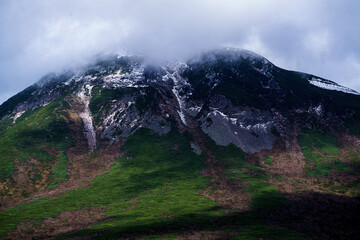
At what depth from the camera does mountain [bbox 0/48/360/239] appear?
60.6 metres

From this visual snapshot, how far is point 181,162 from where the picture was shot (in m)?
113

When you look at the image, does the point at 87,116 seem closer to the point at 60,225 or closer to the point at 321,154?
Result: the point at 60,225

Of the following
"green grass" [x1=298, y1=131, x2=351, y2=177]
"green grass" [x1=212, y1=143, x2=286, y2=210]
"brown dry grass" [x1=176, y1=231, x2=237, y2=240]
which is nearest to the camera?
"brown dry grass" [x1=176, y1=231, x2=237, y2=240]

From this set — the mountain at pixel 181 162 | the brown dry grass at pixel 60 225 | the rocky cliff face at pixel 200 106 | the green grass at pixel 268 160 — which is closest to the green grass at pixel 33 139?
the mountain at pixel 181 162

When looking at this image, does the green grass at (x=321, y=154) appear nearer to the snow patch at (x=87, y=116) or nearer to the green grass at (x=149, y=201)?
the green grass at (x=149, y=201)

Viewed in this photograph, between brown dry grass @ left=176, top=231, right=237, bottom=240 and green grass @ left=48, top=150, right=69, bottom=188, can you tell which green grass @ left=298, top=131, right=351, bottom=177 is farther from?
green grass @ left=48, top=150, right=69, bottom=188

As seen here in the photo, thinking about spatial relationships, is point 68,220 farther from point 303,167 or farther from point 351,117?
point 351,117

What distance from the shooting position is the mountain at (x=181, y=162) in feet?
199

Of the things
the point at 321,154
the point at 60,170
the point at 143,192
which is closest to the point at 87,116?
the point at 60,170

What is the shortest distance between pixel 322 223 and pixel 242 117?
3835 inches

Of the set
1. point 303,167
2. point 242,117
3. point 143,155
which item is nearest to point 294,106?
point 242,117

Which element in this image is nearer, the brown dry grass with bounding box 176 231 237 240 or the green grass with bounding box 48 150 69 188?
the brown dry grass with bounding box 176 231 237 240

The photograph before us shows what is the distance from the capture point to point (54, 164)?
106625 mm

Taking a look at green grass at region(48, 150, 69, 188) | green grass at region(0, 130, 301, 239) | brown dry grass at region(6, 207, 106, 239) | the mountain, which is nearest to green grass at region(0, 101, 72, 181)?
the mountain
